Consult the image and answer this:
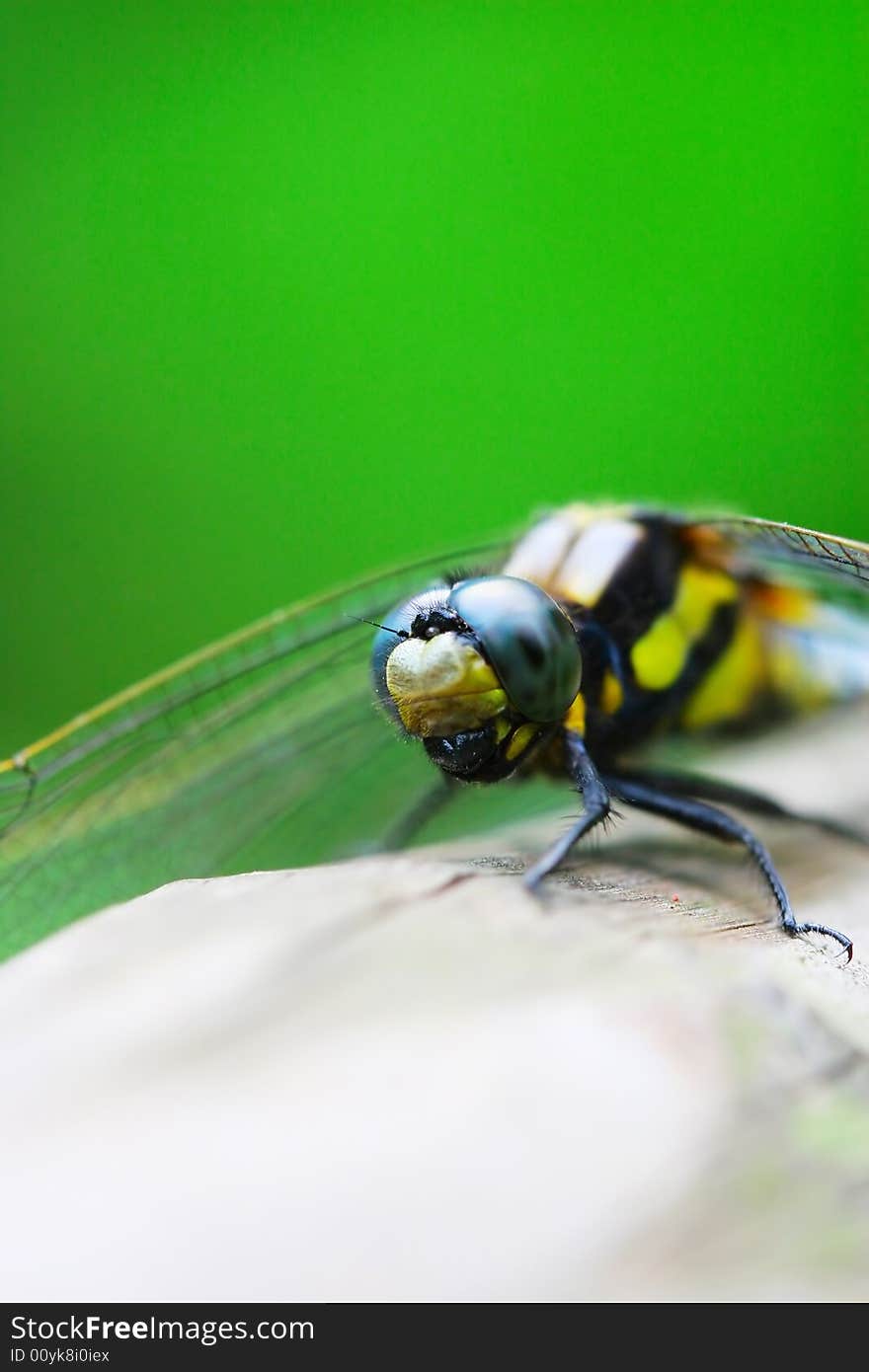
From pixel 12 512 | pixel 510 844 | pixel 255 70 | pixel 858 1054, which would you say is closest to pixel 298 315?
pixel 255 70

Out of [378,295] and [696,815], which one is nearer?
[696,815]

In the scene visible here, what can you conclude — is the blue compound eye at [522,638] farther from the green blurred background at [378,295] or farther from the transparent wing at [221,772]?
the green blurred background at [378,295]

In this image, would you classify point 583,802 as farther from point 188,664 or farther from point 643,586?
point 188,664

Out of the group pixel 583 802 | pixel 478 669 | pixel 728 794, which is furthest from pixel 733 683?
pixel 478 669

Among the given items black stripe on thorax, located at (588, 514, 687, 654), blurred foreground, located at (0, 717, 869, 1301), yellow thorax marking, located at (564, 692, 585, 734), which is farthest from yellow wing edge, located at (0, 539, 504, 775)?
blurred foreground, located at (0, 717, 869, 1301)

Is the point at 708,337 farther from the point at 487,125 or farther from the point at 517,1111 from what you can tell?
the point at 517,1111

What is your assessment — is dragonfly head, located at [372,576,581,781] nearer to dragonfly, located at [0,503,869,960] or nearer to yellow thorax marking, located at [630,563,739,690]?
dragonfly, located at [0,503,869,960]
